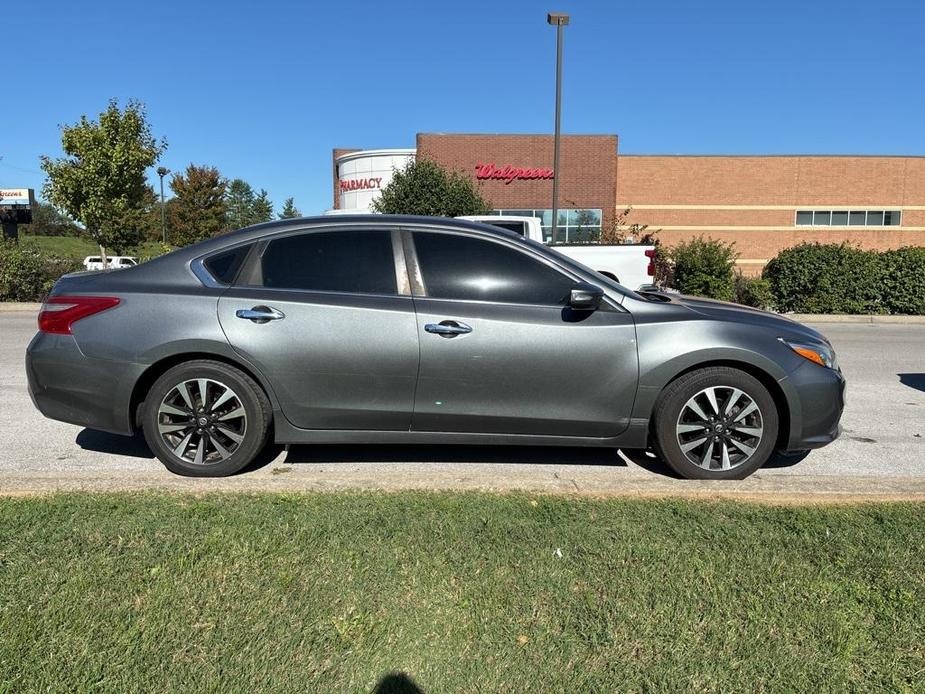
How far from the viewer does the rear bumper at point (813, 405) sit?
4086 mm

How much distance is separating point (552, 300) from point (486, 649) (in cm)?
226

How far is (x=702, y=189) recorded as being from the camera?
31922mm

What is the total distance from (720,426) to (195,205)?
179ft

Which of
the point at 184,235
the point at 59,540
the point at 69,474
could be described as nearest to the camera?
the point at 59,540

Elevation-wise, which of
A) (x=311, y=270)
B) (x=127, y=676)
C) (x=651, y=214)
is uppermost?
(x=651, y=214)

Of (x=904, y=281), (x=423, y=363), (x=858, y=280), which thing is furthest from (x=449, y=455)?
(x=904, y=281)

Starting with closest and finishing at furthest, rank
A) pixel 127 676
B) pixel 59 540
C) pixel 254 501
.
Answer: pixel 127 676, pixel 59 540, pixel 254 501

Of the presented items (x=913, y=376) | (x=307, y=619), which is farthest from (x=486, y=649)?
(x=913, y=376)

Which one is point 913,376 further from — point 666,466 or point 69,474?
point 69,474

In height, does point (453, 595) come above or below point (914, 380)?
below

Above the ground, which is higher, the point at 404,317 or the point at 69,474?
the point at 404,317

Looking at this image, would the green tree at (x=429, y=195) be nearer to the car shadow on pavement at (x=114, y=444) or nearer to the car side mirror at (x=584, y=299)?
the car shadow on pavement at (x=114, y=444)

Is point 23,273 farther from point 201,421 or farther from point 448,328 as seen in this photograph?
point 448,328

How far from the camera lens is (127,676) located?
87.8 inches
